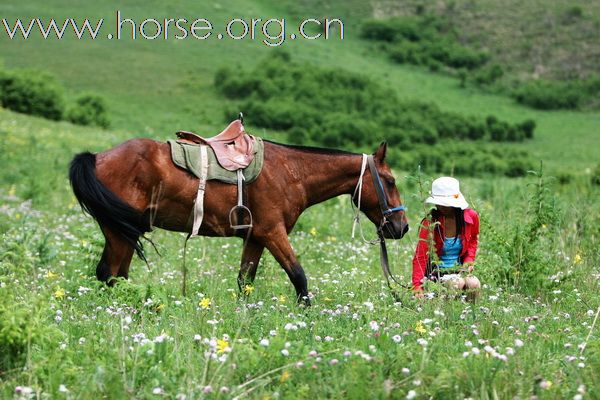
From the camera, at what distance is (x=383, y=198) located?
8.38m

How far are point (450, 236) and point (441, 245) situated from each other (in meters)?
0.12

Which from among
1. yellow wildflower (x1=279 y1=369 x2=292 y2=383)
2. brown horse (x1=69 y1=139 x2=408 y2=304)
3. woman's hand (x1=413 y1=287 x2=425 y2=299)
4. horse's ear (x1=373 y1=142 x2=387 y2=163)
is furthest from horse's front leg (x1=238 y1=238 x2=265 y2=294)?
yellow wildflower (x1=279 y1=369 x2=292 y2=383)

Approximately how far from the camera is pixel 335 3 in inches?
3423

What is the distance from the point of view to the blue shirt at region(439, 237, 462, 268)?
765 cm

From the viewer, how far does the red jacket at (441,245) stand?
7539 millimetres

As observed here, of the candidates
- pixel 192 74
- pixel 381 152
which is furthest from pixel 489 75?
pixel 381 152

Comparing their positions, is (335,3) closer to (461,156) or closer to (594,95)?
(594,95)

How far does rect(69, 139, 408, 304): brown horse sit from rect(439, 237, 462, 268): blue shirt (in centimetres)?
83

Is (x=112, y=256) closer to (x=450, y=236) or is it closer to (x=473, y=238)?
(x=450, y=236)

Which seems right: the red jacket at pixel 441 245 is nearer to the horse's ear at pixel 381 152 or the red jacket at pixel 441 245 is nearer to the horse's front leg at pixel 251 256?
the horse's ear at pixel 381 152

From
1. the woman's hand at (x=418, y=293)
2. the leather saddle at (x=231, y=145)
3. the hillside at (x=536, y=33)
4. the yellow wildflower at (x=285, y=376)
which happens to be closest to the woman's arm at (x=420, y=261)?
the woman's hand at (x=418, y=293)

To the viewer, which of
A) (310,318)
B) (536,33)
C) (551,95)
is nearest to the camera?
(310,318)

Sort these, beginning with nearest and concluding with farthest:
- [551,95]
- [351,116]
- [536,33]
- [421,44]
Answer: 1. [351,116]
2. [551,95]
3. [536,33]
4. [421,44]

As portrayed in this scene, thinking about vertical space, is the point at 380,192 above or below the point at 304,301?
above
